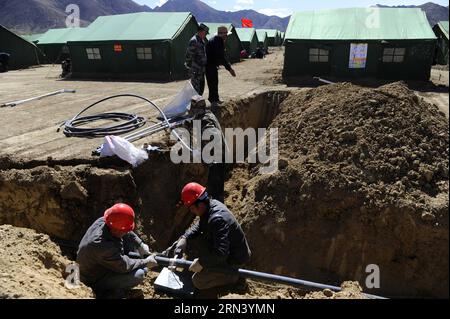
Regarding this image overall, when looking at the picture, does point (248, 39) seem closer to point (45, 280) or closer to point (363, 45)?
point (363, 45)

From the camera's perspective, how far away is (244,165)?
8531 mm

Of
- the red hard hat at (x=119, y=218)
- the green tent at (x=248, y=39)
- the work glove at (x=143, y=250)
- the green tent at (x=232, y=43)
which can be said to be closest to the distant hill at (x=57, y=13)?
the green tent at (x=248, y=39)

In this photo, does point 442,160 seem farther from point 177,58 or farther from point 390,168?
point 177,58

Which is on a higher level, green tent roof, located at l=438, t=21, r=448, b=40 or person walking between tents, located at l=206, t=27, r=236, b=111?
green tent roof, located at l=438, t=21, r=448, b=40

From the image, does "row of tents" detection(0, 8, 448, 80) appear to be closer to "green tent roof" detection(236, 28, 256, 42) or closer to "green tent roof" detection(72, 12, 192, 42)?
"green tent roof" detection(72, 12, 192, 42)

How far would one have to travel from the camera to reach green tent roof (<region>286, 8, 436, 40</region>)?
13.3m

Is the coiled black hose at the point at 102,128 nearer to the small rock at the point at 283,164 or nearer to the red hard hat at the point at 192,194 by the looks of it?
the small rock at the point at 283,164

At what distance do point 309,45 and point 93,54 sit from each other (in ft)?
33.0

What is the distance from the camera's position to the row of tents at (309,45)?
1334 centimetres

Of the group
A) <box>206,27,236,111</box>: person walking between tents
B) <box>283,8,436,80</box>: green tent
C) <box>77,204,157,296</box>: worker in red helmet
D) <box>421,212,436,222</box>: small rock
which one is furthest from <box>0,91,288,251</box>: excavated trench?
<box>283,8,436,80</box>: green tent

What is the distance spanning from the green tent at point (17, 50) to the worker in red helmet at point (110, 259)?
22.9 meters

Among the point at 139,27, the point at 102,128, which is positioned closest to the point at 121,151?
the point at 102,128
